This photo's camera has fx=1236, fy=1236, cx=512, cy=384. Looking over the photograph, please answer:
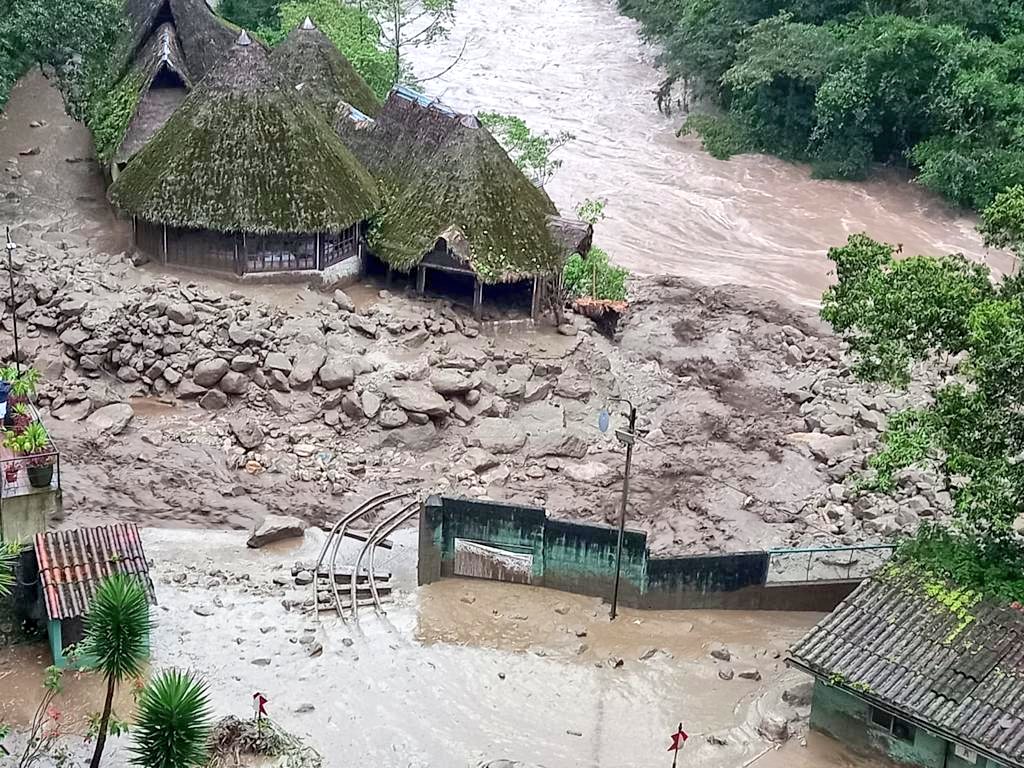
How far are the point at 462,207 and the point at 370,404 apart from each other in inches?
236

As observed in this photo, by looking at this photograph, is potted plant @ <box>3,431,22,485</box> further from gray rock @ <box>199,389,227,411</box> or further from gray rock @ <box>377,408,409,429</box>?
gray rock @ <box>377,408,409,429</box>

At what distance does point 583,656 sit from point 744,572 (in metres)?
2.95

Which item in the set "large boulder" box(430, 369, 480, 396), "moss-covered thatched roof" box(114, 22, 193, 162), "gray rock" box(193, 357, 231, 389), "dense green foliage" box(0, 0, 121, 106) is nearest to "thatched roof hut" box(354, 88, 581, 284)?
"large boulder" box(430, 369, 480, 396)

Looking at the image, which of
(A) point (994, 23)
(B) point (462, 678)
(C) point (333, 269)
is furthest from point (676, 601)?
(A) point (994, 23)

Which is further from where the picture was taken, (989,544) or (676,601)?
(676,601)

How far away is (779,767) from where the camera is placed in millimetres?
15594

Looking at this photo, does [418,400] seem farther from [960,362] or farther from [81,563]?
[960,362]

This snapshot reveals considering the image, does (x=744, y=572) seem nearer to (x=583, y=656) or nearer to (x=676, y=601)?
(x=676, y=601)

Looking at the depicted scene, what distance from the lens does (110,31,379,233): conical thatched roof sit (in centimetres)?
2728

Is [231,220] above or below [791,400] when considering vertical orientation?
above

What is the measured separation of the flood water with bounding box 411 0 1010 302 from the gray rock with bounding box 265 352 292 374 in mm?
13873

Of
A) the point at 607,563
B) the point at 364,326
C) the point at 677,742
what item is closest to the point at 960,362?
the point at 677,742

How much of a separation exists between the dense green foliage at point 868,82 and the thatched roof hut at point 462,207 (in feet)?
58.4

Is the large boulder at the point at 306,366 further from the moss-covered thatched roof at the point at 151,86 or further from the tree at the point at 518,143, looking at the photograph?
the tree at the point at 518,143
